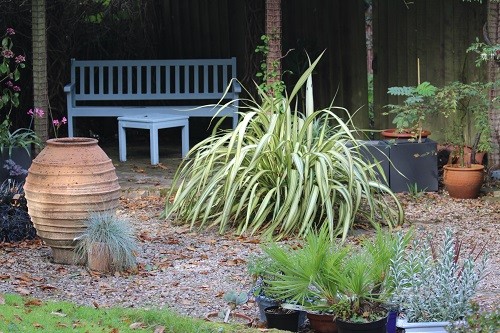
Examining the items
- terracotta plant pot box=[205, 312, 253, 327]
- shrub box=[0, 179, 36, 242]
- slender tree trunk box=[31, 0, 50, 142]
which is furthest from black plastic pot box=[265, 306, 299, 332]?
slender tree trunk box=[31, 0, 50, 142]

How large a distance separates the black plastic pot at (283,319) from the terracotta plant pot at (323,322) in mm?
83

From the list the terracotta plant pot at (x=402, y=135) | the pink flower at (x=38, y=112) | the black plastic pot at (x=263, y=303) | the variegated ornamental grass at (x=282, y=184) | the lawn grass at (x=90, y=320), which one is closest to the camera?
the lawn grass at (x=90, y=320)

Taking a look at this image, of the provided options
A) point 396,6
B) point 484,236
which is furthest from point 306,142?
point 396,6

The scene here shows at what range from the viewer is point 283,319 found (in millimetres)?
4934

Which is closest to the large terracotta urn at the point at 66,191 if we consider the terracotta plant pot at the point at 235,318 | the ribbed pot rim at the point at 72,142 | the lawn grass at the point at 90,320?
the ribbed pot rim at the point at 72,142

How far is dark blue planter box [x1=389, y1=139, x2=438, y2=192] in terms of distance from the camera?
8758 mm

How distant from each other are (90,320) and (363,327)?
1412 millimetres

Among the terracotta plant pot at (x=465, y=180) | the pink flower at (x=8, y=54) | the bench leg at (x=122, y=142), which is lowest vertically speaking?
the terracotta plant pot at (x=465, y=180)

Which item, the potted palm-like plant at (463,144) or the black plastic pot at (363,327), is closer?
the black plastic pot at (363,327)

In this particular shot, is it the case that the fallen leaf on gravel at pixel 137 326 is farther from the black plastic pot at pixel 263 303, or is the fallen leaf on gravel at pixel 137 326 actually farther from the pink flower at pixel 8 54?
the pink flower at pixel 8 54

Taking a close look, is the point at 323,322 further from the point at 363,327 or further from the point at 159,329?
the point at 159,329

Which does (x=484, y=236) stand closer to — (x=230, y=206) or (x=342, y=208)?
(x=342, y=208)

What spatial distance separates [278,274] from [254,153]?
2.32 meters

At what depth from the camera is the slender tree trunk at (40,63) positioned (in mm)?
9172
